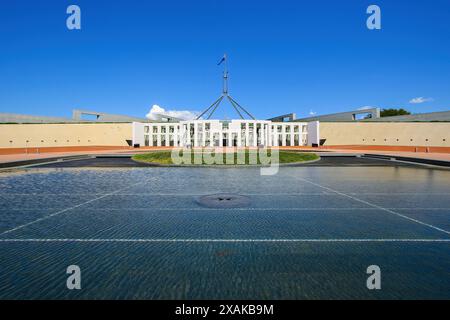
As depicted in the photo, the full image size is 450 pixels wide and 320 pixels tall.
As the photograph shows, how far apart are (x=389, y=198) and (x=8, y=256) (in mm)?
10262

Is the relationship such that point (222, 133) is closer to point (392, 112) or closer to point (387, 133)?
point (387, 133)

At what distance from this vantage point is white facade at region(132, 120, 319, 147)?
213 feet

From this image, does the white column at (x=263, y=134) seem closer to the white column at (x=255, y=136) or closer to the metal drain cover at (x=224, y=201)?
the white column at (x=255, y=136)

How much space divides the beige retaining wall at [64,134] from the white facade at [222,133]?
14.6 feet

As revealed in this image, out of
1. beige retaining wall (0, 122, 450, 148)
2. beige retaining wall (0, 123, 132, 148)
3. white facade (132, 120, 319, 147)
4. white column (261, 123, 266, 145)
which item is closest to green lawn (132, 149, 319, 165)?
white facade (132, 120, 319, 147)

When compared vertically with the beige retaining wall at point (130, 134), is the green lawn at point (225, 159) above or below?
below

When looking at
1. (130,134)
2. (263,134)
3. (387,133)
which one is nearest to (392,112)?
(387,133)

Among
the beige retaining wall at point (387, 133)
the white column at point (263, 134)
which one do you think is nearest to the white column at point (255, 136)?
the white column at point (263, 134)

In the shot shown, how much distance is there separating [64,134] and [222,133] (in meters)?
35.4

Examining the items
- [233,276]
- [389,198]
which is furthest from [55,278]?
[389,198]

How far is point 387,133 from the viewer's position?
2351 inches

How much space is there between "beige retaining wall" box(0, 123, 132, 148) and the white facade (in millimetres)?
4442

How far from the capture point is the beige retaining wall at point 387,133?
52.7 meters
